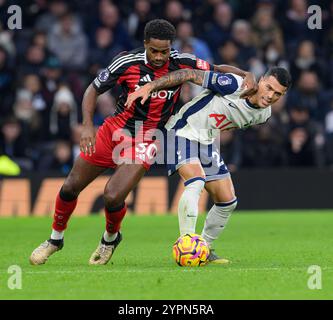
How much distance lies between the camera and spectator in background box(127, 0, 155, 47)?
65.4 ft

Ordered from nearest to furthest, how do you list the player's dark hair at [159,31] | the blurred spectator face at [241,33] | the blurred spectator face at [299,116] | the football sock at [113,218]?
the player's dark hair at [159,31] < the football sock at [113,218] < the blurred spectator face at [299,116] < the blurred spectator face at [241,33]

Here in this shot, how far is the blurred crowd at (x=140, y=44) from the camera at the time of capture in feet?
61.5

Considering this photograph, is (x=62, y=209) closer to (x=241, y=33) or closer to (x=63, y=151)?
(x=63, y=151)

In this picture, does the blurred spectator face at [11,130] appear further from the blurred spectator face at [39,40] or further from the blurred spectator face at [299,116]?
the blurred spectator face at [299,116]

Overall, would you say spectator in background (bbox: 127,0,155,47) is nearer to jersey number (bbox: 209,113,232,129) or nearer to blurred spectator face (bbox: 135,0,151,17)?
blurred spectator face (bbox: 135,0,151,17)

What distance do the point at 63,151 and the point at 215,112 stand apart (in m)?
8.25

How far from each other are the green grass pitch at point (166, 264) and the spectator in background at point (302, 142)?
2.48m

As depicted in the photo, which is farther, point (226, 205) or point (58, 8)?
point (58, 8)

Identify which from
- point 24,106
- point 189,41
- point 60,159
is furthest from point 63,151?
point 189,41

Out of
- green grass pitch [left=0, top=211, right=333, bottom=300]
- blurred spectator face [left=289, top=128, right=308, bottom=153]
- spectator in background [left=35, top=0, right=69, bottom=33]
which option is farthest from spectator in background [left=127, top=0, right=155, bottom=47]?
green grass pitch [left=0, top=211, right=333, bottom=300]

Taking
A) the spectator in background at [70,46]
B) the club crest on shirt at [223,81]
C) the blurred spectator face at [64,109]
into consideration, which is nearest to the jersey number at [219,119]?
the club crest on shirt at [223,81]

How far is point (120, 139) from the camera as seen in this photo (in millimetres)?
10211

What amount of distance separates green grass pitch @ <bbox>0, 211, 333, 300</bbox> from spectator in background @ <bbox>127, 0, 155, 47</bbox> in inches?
180
